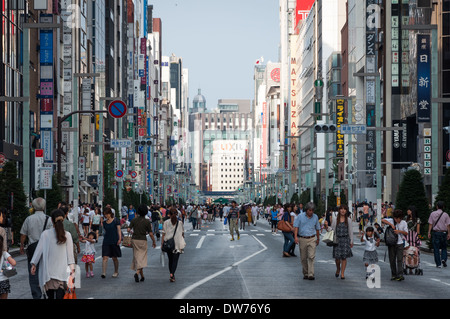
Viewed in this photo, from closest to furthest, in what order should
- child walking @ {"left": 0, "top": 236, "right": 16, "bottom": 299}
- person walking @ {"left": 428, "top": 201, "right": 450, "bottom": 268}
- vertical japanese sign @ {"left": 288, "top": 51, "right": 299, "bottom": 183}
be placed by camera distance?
child walking @ {"left": 0, "top": 236, "right": 16, "bottom": 299} → person walking @ {"left": 428, "top": 201, "right": 450, "bottom": 268} → vertical japanese sign @ {"left": 288, "top": 51, "right": 299, "bottom": 183}

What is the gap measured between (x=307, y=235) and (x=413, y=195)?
22533 millimetres

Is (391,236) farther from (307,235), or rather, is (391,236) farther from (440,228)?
(440,228)

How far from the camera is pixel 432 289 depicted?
18844 mm

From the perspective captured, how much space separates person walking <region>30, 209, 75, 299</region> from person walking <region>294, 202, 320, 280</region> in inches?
354

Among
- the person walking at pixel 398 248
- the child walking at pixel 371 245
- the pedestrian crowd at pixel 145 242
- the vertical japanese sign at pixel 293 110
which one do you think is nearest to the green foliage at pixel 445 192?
the pedestrian crowd at pixel 145 242

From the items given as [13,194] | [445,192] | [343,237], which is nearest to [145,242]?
[343,237]

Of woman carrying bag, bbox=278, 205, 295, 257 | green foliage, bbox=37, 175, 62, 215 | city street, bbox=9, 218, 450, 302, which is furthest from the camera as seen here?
green foliage, bbox=37, 175, 62, 215

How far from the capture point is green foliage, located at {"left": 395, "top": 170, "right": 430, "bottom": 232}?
43.0m

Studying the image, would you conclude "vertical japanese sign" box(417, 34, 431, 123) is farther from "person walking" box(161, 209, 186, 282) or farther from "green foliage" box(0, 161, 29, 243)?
"person walking" box(161, 209, 186, 282)

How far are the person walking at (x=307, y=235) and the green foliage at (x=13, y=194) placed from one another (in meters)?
16.1

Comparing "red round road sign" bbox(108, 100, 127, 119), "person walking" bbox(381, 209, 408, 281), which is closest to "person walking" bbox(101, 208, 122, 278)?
"person walking" bbox(381, 209, 408, 281)

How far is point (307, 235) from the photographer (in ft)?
71.3

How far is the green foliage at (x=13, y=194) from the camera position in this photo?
35031mm
